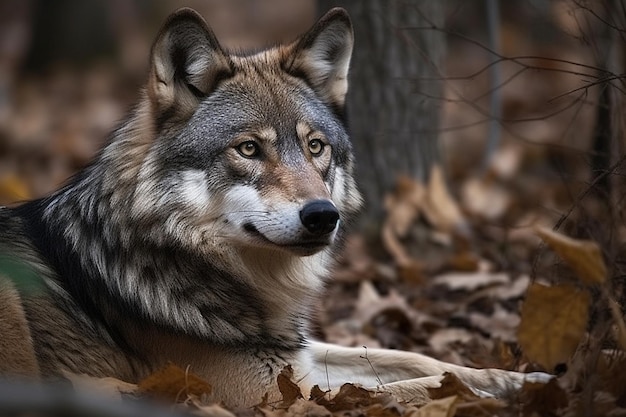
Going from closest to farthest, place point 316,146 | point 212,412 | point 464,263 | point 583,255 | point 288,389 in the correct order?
point 583,255 → point 212,412 → point 288,389 → point 316,146 → point 464,263

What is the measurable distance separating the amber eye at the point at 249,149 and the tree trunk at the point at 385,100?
9.76 ft

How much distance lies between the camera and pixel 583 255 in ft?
10.8

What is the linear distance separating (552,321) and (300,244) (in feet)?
4.38

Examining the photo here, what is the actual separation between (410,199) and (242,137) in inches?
130

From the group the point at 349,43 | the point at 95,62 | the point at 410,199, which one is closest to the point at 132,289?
the point at 349,43

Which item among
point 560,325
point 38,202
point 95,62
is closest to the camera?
point 560,325

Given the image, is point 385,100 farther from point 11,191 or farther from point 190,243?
point 190,243

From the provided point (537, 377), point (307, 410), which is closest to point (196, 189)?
point (307, 410)

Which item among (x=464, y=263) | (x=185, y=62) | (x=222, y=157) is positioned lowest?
(x=464, y=263)

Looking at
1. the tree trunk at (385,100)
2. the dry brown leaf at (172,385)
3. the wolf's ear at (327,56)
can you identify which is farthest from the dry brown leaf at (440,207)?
the dry brown leaf at (172,385)

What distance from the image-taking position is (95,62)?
754 inches

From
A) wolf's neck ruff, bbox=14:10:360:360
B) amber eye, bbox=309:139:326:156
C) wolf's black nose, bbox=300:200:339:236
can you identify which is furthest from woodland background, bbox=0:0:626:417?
amber eye, bbox=309:139:326:156

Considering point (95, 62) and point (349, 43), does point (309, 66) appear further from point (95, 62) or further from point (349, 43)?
point (95, 62)

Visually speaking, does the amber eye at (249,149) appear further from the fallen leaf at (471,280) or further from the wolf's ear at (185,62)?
the fallen leaf at (471,280)
